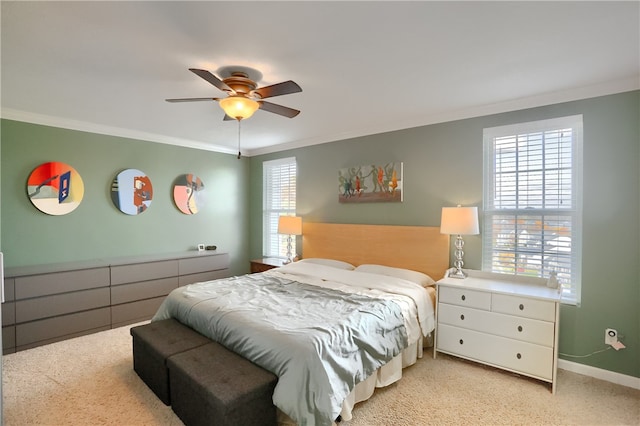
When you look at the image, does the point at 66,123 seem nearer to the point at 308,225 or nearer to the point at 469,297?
the point at 308,225

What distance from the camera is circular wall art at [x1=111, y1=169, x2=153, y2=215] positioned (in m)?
3.95

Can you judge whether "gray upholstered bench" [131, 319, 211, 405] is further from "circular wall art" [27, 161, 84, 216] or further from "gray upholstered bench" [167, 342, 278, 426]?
"circular wall art" [27, 161, 84, 216]

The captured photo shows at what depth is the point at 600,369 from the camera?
8.39ft

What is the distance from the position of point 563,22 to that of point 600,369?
265 cm

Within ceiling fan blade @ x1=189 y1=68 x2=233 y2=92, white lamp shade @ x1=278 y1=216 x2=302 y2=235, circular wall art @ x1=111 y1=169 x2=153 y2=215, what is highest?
ceiling fan blade @ x1=189 y1=68 x2=233 y2=92

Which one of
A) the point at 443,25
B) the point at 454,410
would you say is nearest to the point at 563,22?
the point at 443,25

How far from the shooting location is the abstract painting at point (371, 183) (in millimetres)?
3736

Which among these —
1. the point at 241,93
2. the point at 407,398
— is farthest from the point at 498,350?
the point at 241,93

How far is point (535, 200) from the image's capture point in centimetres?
288

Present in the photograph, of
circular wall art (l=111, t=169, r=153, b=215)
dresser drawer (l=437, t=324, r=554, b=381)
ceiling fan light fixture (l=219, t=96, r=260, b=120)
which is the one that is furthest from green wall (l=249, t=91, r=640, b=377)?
circular wall art (l=111, t=169, r=153, b=215)

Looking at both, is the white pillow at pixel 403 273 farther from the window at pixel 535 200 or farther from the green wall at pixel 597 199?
the window at pixel 535 200

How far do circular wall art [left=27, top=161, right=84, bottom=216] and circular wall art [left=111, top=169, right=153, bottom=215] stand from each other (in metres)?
0.37

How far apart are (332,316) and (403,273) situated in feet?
4.33

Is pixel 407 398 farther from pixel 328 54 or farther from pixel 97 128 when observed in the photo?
pixel 97 128
